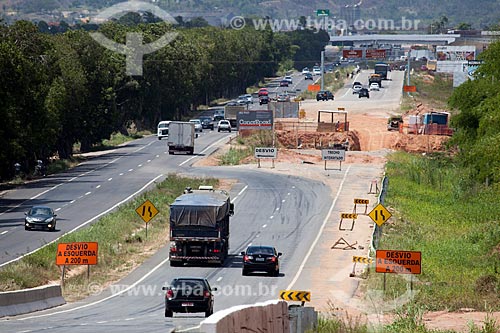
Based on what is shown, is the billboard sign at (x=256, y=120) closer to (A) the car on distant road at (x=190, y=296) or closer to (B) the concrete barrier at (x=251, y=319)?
(A) the car on distant road at (x=190, y=296)

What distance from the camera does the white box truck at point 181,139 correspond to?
326 ft

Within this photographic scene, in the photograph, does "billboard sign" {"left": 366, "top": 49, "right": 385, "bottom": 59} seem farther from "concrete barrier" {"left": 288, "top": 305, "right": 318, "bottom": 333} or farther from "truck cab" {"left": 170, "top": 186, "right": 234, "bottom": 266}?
"concrete barrier" {"left": 288, "top": 305, "right": 318, "bottom": 333}

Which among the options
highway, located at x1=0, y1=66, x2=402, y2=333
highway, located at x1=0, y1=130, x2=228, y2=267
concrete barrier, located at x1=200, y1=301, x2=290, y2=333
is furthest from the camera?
highway, located at x1=0, y1=130, x2=228, y2=267

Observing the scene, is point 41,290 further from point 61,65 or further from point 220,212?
point 61,65

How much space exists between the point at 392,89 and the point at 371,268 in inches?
5572

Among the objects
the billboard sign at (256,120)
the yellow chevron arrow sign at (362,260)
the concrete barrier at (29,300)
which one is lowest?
the yellow chevron arrow sign at (362,260)

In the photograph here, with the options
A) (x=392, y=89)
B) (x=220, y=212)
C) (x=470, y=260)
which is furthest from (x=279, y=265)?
(x=392, y=89)

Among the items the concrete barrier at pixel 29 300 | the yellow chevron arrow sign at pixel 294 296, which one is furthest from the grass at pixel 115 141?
the yellow chevron arrow sign at pixel 294 296

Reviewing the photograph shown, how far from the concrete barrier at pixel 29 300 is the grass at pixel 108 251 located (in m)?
1.85

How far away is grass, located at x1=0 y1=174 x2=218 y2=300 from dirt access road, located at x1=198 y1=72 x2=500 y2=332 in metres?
7.88

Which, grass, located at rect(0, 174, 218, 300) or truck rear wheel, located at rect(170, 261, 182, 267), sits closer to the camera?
grass, located at rect(0, 174, 218, 300)

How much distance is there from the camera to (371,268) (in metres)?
47.6

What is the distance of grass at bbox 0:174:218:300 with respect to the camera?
4150cm

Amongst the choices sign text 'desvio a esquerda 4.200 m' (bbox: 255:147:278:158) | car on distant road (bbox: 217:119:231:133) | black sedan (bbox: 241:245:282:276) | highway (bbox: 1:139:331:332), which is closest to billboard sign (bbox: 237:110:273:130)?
sign text 'desvio a esquerda 4.200 m' (bbox: 255:147:278:158)
